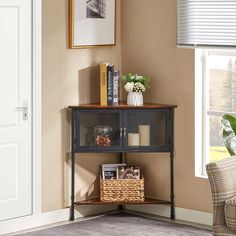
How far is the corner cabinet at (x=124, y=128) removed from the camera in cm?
620

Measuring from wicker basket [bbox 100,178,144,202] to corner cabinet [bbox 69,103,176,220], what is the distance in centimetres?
7

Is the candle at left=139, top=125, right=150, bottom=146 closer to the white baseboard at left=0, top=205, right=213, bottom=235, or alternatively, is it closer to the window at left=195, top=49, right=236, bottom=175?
the window at left=195, top=49, right=236, bottom=175

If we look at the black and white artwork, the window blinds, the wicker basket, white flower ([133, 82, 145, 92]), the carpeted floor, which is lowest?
the carpeted floor

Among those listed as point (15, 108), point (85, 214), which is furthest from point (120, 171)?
point (15, 108)

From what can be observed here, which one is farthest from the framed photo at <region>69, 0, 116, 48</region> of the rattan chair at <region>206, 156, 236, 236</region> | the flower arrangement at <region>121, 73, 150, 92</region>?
the rattan chair at <region>206, 156, 236, 236</region>

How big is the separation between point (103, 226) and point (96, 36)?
5.31 ft

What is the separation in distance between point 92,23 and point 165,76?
770 mm

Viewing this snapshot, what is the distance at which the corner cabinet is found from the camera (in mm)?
6195

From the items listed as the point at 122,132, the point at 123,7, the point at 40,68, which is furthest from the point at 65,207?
the point at 123,7

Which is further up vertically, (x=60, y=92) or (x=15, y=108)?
(x=60, y=92)

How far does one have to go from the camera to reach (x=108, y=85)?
6.20 m

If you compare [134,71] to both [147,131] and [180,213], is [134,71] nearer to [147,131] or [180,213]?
[147,131]

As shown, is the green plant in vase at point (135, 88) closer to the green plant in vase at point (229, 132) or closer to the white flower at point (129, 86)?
the white flower at point (129, 86)

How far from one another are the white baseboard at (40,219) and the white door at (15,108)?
6 cm
